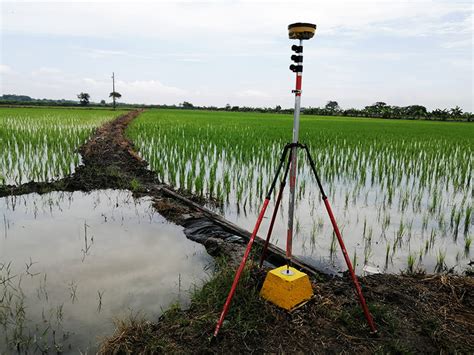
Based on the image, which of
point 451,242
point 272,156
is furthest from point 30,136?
point 451,242

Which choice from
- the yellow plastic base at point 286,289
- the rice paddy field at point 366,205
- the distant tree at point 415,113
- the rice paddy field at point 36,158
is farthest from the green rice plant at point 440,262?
the distant tree at point 415,113

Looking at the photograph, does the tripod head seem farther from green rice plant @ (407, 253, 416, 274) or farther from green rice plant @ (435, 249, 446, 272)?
green rice plant @ (435, 249, 446, 272)

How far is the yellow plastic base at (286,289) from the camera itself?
2500 mm

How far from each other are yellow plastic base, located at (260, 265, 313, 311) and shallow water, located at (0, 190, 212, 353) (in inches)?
28.6

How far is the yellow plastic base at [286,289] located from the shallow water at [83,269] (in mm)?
727

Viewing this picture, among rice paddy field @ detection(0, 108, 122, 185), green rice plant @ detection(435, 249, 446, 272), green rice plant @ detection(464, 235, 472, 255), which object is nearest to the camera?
green rice plant @ detection(435, 249, 446, 272)

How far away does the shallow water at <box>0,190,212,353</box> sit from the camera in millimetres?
2492

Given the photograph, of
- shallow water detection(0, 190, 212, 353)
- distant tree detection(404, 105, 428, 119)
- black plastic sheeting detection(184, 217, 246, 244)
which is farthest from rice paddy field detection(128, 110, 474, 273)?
distant tree detection(404, 105, 428, 119)

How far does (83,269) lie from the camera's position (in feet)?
10.9

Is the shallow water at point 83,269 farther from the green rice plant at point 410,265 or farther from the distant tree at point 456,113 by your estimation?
the distant tree at point 456,113

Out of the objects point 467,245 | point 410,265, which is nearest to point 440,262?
point 410,265

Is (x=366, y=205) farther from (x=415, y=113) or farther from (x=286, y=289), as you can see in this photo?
(x=415, y=113)

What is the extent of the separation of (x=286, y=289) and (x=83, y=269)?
1.98m

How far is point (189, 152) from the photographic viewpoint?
30.2ft
